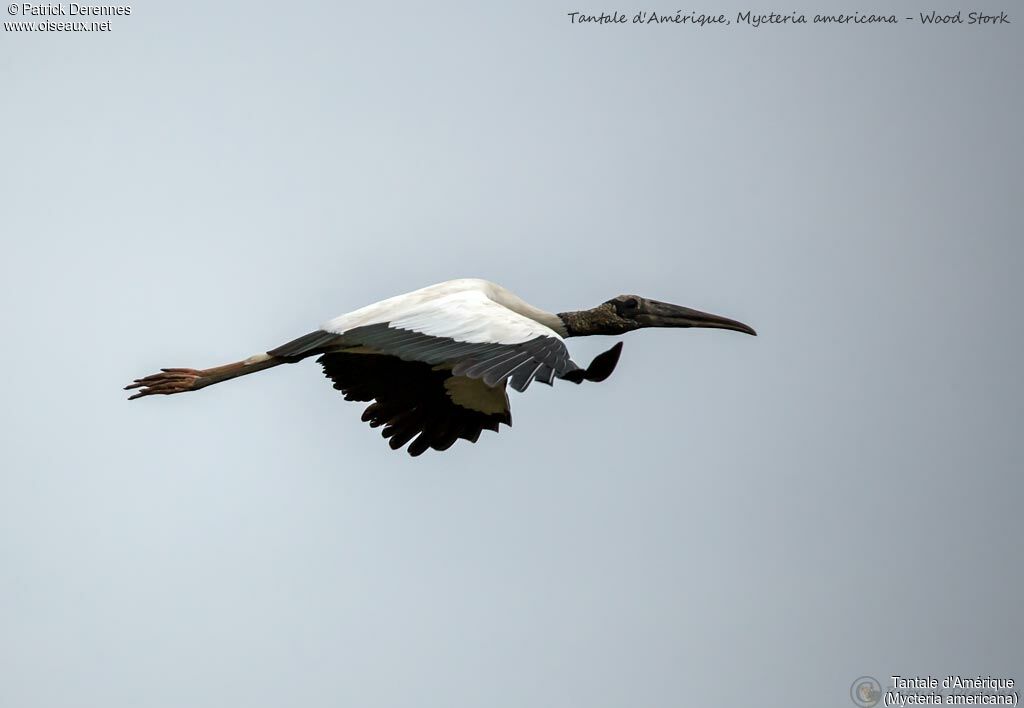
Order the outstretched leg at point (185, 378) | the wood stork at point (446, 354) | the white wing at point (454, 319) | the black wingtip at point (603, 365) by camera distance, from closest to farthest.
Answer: the black wingtip at point (603, 365), the wood stork at point (446, 354), the white wing at point (454, 319), the outstretched leg at point (185, 378)

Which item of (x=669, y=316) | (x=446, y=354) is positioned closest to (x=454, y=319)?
(x=446, y=354)

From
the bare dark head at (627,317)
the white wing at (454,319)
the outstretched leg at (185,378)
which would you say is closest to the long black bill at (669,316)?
the bare dark head at (627,317)

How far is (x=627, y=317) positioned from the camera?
14.1m

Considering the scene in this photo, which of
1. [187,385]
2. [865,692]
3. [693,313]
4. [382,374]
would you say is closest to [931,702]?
[865,692]

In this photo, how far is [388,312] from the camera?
12453mm

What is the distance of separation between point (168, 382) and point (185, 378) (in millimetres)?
157

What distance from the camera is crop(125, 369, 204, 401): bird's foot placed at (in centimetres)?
1359

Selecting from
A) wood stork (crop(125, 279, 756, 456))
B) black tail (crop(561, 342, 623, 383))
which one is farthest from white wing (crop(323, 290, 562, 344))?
black tail (crop(561, 342, 623, 383))

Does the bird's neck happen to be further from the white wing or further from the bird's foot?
the bird's foot

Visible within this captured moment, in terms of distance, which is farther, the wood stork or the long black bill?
the long black bill

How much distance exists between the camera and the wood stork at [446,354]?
11266 millimetres

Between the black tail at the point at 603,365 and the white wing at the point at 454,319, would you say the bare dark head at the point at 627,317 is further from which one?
the black tail at the point at 603,365

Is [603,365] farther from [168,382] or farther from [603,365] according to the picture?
[168,382]

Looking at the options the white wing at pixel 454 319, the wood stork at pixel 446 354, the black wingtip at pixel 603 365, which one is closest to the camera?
the black wingtip at pixel 603 365
